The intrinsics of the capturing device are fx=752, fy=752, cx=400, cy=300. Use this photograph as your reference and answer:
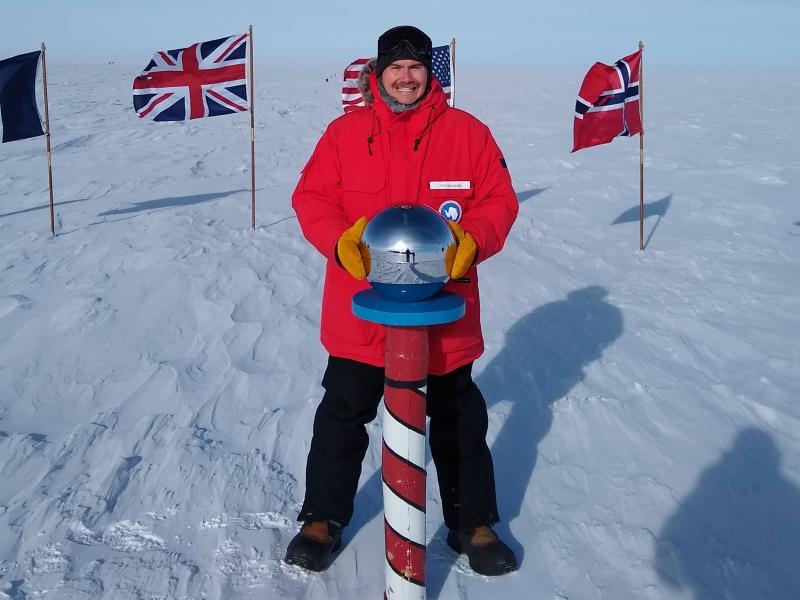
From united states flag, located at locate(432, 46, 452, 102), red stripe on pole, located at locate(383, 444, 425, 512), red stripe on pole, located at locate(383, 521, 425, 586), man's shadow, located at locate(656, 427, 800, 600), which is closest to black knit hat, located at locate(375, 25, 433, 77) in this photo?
red stripe on pole, located at locate(383, 444, 425, 512)

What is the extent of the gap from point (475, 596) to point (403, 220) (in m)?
1.32

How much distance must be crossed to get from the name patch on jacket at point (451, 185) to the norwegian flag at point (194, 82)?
5.10m

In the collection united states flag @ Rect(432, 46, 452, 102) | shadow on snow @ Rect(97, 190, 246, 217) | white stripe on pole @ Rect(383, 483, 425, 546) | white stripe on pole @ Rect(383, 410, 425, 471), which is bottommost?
→ shadow on snow @ Rect(97, 190, 246, 217)

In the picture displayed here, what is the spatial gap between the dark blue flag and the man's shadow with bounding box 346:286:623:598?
15.8 feet

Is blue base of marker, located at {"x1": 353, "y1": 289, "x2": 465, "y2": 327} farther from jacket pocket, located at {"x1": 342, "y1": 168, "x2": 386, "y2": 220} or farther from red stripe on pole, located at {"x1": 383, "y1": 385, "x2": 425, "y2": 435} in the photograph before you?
jacket pocket, located at {"x1": 342, "y1": 168, "x2": 386, "y2": 220}

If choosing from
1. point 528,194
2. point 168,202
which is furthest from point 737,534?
point 168,202

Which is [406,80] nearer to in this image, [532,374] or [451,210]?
[451,210]

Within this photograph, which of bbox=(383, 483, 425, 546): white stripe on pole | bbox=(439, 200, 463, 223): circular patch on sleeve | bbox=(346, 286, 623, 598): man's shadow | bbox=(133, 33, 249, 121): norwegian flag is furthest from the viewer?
bbox=(133, 33, 249, 121): norwegian flag

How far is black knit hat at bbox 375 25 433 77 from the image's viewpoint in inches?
89.2

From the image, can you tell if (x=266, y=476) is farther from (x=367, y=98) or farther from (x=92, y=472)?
(x=367, y=98)

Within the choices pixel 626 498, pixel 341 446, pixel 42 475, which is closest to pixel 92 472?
pixel 42 475

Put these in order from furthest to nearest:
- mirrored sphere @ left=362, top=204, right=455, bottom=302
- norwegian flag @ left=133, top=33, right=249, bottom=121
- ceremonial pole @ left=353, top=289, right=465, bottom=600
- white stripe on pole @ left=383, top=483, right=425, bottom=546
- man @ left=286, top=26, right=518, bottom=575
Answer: norwegian flag @ left=133, top=33, right=249, bottom=121, man @ left=286, top=26, right=518, bottom=575, white stripe on pole @ left=383, top=483, right=425, bottom=546, ceremonial pole @ left=353, top=289, right=465, bottom=600, mirrored sphere @ left=362, top=204, right=455, bottom=302

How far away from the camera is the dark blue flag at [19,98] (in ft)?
21.8

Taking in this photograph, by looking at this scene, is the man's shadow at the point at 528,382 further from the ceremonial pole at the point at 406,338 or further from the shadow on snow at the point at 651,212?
the shadow on snow at the point at 651,212
